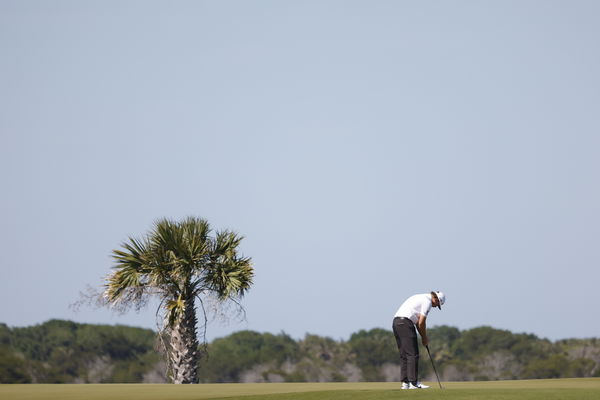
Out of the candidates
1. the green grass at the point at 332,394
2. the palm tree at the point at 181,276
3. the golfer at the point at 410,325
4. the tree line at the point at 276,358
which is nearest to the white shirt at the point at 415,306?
the golfer at the point at 410,325

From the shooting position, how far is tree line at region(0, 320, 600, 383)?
74.3 m

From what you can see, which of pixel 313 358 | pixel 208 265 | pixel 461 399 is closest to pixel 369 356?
pixel 313 358

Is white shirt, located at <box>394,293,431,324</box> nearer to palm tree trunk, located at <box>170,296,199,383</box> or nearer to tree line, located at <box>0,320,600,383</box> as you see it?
palm tree trunk, located at <box>170,296,199,383</box>

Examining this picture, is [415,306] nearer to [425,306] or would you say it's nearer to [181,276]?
[425,306]

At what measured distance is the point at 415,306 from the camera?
1944cm

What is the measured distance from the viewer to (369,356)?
79438mm

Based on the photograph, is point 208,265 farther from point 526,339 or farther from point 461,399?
point 526,339

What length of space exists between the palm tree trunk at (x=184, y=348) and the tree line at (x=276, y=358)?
37.8 meters

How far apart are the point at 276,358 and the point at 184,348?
43329mm

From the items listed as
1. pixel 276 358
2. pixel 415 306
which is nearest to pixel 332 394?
pixel 415 306

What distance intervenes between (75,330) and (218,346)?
12838mm

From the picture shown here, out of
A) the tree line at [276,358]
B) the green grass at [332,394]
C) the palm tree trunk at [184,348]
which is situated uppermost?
the tree line at [276,358]

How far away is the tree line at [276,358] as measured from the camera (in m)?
74.3

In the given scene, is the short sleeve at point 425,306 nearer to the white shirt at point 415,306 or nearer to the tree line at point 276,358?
the white shirt at point 415,306
